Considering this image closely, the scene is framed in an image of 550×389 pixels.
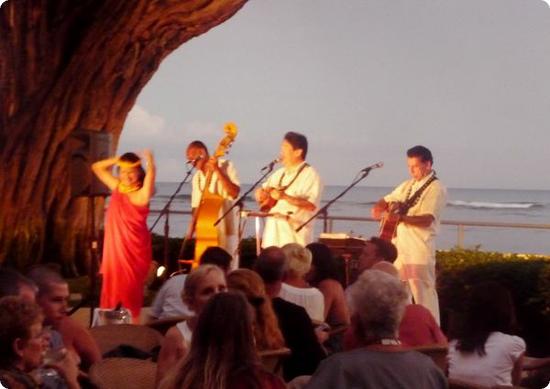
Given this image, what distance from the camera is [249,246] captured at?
9242 millimetres

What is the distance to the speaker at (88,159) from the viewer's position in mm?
8148

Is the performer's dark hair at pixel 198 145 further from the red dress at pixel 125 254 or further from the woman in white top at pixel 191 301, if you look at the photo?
the woman in white top at pixel 191 301

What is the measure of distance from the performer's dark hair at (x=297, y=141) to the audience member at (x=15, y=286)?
4.05 meters

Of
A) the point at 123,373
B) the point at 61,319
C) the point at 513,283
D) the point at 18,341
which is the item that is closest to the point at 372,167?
the point at 513,283

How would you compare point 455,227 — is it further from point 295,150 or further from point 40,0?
point 40,0

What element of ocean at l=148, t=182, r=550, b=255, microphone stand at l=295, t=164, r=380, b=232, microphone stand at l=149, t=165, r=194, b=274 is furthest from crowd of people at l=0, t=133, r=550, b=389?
microphone stand at l=149, t=165, r=194, b=274

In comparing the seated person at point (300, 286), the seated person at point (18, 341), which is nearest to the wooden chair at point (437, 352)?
the seated person at point (300, 286)

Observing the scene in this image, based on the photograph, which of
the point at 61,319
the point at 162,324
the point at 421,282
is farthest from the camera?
the point at 421,282

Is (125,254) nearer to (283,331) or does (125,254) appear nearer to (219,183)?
(219,183)

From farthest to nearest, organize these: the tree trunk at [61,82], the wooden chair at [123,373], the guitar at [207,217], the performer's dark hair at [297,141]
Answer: the tree trunk at [61,82] → the guitar at [207,217] → the performer's dark hair at [297,141] → the wooden chair at [123,373]

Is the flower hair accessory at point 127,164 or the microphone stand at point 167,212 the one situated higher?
the flower hair accessory at point 127,164

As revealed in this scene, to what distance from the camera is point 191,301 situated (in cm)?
434

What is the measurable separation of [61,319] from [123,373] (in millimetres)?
389

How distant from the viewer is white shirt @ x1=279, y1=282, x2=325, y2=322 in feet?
18.0
